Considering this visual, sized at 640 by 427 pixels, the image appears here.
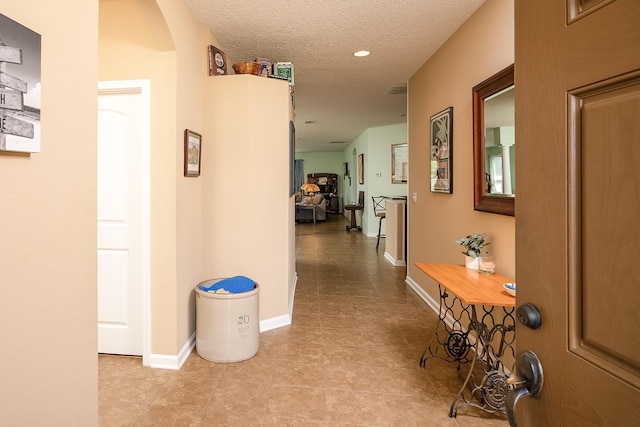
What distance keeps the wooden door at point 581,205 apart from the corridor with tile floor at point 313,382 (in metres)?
1.41

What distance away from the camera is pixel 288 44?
127 inches

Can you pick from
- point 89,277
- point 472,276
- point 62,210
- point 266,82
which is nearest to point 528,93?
point 62,210

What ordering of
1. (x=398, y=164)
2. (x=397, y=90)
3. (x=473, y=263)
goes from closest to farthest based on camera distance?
(x=473, y=263)
(x=397, y=90)
(x=398, y=164)

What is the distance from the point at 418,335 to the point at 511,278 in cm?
105

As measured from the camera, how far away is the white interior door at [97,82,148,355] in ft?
7.81

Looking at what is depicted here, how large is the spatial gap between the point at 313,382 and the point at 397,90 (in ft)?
13.3

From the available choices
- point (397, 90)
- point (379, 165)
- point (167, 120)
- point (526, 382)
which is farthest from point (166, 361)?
point (379, 165)

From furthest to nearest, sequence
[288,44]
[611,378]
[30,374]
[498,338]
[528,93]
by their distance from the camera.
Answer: [288,44], [498,338], [30,374], [528,93], [611,378]

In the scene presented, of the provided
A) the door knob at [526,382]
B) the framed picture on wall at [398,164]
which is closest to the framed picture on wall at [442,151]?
the door knob at [526,382]

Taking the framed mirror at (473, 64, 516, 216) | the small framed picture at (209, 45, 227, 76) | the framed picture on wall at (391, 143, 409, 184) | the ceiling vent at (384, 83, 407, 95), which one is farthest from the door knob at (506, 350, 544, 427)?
the framed picture on wall at (391, 143, 409, 184)

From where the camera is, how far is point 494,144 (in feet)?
7.88

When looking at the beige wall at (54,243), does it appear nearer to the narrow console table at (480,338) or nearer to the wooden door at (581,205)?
the wooden door at (581,205)

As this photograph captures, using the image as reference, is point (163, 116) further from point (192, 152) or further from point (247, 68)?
point (247, 68)

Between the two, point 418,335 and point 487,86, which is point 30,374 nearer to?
point 418,335
